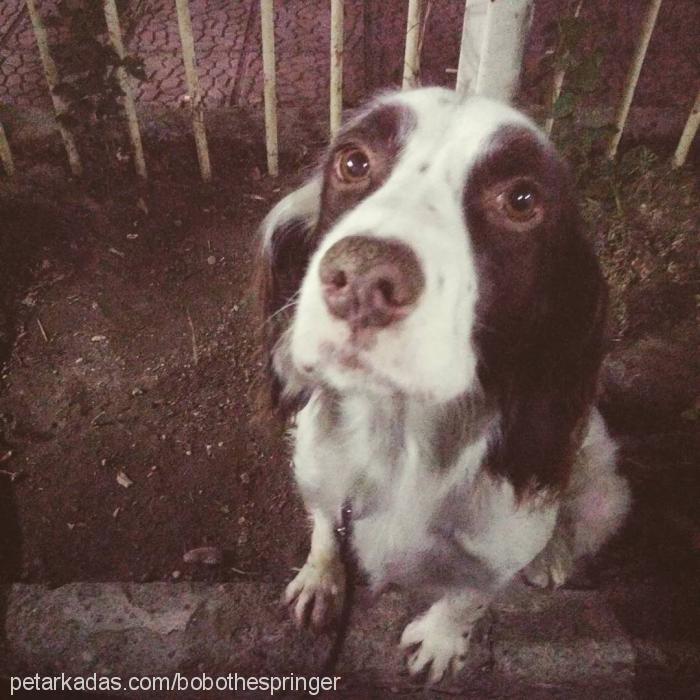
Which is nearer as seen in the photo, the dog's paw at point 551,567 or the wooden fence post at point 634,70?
the dog's paw at point 551,567

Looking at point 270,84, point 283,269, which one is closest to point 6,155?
point 270,84

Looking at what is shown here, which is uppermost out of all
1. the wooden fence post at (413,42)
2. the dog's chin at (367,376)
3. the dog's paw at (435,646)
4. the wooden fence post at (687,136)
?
the wooden fence post at (413,42)

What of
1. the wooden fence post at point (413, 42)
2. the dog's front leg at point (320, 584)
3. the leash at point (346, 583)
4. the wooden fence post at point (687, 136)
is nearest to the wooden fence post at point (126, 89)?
the wooden fence post at point (413, 42)

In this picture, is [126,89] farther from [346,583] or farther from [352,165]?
[346,583]

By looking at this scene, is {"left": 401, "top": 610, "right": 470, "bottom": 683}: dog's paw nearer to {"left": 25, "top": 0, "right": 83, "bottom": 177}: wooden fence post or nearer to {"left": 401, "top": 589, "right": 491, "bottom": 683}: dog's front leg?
{"left": 401, "top": 589, "right": 491, "bottom": 683}: dog's front leg

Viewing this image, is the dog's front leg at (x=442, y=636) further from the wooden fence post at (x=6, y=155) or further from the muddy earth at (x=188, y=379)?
the wooden fence post at (x=6, y=155)

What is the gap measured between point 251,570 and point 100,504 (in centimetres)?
59

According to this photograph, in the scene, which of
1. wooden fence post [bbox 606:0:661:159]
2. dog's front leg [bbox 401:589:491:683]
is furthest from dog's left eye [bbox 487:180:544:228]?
wooden fence post [bbox 606:0:661:159]

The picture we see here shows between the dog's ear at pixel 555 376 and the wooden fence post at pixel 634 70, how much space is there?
5.25ft

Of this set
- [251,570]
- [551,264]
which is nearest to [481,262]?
[551,264]

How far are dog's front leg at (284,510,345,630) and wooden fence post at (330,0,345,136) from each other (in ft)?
4.86

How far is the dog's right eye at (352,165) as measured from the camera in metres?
1.54

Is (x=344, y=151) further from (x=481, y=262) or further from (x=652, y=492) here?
(x=652, y=492)

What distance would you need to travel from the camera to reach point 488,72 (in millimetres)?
2424
